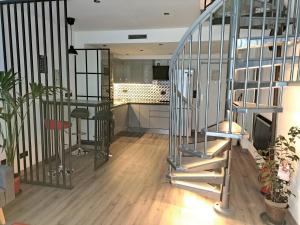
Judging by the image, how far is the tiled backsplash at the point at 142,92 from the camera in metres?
7.29

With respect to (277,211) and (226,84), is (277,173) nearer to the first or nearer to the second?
(277,211)

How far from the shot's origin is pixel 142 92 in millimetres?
7473

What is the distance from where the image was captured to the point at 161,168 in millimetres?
4270

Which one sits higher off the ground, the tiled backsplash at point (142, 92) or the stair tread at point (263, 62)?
the stair tread at point (263, 62)

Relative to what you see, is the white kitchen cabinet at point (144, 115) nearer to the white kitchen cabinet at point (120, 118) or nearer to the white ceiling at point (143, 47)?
the white kitchen cabinet at point (120, 118)

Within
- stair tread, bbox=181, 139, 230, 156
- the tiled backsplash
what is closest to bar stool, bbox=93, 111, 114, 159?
→ stair tread, bbox=181, 139, 230, 156

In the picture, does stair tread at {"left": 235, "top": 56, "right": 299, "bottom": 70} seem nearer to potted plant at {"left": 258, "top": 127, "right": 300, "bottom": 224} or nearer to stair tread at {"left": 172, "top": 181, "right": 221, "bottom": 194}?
potted plant at {"left": 258, "top": 127, "right": 300, "bottom": 224}

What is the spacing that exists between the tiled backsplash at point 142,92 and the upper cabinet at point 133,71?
16 centimetres


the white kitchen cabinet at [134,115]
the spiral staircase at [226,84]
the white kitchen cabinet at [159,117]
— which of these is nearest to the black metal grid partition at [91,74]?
the white kitchen cabinet at [134,115]

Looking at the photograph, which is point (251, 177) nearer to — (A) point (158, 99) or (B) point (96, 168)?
(B) point (96, 168)

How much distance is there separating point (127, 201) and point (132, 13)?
2.79 meters

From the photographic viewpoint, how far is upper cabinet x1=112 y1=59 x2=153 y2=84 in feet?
23.7

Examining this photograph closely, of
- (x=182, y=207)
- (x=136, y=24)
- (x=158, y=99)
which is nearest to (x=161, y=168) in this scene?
(x=182, y=207)

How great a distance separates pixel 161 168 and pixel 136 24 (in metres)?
2.71
